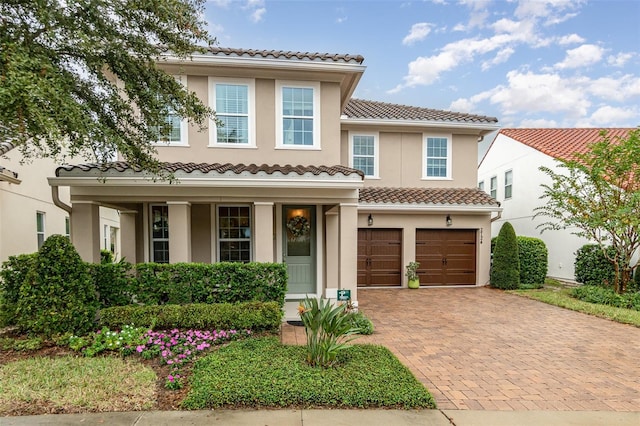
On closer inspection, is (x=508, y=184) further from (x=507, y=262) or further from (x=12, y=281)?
(x=12, y=281)

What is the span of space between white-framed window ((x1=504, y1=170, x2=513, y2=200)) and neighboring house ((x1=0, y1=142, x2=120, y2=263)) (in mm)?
18104

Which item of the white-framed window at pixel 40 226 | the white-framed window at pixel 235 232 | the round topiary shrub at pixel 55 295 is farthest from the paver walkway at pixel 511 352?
the white-framed window at pixel 40 226

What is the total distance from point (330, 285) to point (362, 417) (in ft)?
17.2

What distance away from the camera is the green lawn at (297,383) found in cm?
352

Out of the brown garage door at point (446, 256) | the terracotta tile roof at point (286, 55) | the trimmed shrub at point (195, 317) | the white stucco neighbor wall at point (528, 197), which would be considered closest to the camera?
the trimmed shrub at point (195, 317)

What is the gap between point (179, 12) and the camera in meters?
5.06

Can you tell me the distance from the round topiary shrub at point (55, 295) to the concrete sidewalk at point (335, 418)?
2341mm

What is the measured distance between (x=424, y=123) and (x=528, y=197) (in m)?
6.55

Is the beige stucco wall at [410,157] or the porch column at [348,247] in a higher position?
the beige stucco wall at [410,157]

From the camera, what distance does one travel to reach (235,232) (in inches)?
358

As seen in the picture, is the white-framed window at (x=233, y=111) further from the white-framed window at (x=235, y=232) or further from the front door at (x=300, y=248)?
the front door at (x=300, y=248)

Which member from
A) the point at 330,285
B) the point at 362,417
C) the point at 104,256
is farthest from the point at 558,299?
the point at 104,256

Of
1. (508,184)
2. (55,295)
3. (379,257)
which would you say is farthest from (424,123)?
(55,295)

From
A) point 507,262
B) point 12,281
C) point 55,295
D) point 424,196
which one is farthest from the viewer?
point 424,196
